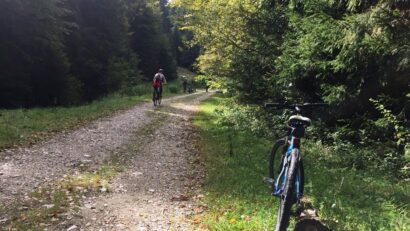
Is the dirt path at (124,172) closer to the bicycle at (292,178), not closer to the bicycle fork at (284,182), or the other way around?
the bicycle fork at (284,182)

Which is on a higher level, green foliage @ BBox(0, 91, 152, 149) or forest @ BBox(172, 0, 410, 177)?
forest @ BBox(172, 0, 410, 177)

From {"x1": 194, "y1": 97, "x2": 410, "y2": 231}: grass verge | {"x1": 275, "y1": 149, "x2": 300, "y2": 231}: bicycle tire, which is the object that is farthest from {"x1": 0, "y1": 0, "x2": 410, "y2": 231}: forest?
{"x1": 275, "y1": 149, "x2": 300, "y2": 231}: bicycle tire

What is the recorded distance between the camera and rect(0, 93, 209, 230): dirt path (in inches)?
253

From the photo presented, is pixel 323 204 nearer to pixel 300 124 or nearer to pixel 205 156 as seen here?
pixel 300 124

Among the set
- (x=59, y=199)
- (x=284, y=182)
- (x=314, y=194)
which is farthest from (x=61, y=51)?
(x=284, y=182)

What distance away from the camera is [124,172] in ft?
29.6

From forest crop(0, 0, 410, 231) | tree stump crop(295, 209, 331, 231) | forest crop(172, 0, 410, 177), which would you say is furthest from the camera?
forest crop(172, 0, 410, 177)

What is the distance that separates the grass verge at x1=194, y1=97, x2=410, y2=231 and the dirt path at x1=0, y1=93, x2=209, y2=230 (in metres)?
0.55

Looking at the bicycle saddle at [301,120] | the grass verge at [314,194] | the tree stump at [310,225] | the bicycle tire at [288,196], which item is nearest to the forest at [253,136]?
the grass verge at [314,194]

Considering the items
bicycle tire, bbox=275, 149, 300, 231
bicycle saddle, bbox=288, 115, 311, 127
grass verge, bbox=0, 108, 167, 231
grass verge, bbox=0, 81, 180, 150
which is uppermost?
bicycle saddle, bbox=288, 115, 311, 127

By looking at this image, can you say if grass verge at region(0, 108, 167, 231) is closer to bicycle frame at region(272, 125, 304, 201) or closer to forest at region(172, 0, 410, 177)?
bicycle frame at region(272, 125, 304, 201)

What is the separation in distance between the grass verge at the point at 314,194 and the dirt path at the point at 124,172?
55 cm

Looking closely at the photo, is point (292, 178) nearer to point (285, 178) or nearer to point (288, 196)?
point (288, 196)

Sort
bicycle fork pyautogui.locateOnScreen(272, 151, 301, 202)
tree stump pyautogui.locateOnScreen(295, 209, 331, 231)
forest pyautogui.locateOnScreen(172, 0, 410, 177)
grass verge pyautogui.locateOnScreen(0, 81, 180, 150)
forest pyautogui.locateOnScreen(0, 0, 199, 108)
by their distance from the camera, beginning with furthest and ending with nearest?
Answer: forest pyautogui.locateOnScreen(0, 0, 199, 108) < grass verge pyautogui.locateOnScreen(0, 81, 180, 150) < forest pyautogui.locateOnScreen(172, 0, 410, 177) < bicycle fork pyautogui.locateOnScreen(272, 151, 301, 202) < tree stump pyautogui.locateOnScreen(295, 209, 331, 231)
